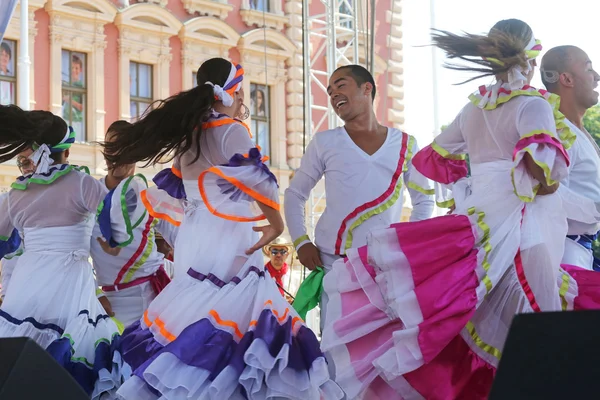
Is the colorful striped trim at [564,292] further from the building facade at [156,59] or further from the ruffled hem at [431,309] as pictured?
the building facade at [156,59]

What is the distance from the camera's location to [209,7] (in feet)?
64.3

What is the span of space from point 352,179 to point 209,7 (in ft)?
50.4

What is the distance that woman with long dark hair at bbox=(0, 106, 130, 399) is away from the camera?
488 cm

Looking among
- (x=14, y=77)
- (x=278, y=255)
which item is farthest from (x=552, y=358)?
(x=14, y=77)

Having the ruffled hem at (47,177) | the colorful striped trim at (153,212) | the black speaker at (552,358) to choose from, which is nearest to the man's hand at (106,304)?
the ruffled hem at (47,177)

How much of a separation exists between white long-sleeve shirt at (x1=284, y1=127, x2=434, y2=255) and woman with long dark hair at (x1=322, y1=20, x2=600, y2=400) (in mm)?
1041

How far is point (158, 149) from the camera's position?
4.26 m

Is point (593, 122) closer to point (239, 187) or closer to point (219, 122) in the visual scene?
point (219, 122)

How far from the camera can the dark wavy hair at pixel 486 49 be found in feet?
12.1

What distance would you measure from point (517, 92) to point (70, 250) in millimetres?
2567

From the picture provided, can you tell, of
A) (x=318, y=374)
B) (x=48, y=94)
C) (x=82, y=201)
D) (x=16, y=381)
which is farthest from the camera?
(x=48, y=94)

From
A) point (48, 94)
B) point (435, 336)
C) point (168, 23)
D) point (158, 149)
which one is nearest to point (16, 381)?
point (435, 336)

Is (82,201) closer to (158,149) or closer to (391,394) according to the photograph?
(158,149)

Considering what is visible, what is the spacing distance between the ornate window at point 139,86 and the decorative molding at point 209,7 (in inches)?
59.7
